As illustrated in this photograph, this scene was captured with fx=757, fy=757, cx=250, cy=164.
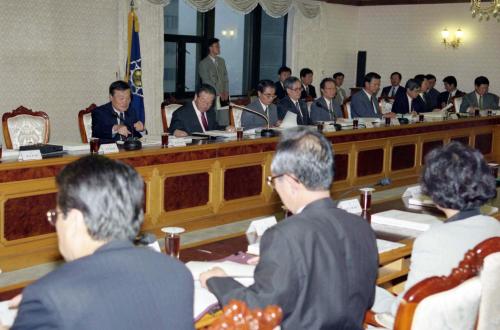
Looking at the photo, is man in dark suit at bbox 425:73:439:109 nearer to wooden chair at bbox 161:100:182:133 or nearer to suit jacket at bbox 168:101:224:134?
wooden chair at bbox 161:100:182:133

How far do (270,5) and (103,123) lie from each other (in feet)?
18.7

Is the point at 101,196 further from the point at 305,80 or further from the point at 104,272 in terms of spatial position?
the point at 305,80

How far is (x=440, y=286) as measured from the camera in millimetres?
1827

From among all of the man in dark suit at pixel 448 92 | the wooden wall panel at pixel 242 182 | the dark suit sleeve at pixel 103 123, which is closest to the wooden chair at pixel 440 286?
the wooden wall panel at pixel 242 182

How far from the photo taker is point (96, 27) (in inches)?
334

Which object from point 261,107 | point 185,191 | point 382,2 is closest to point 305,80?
point 382,2

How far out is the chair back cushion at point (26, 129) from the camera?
215 inches

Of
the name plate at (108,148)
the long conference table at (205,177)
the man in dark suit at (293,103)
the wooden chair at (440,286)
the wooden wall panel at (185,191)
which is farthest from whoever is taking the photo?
the man in dark suit at (293,103)

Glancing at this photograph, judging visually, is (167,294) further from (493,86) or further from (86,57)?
(493,86)

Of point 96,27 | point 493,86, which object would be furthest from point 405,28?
point 96,27

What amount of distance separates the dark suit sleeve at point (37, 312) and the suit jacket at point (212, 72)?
8.23 metres

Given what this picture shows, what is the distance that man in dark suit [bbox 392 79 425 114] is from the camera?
915cm

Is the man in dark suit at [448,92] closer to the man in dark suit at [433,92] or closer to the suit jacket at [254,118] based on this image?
the man in dark suit at [433,92]

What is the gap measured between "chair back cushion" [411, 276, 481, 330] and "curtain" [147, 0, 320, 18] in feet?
24.6
